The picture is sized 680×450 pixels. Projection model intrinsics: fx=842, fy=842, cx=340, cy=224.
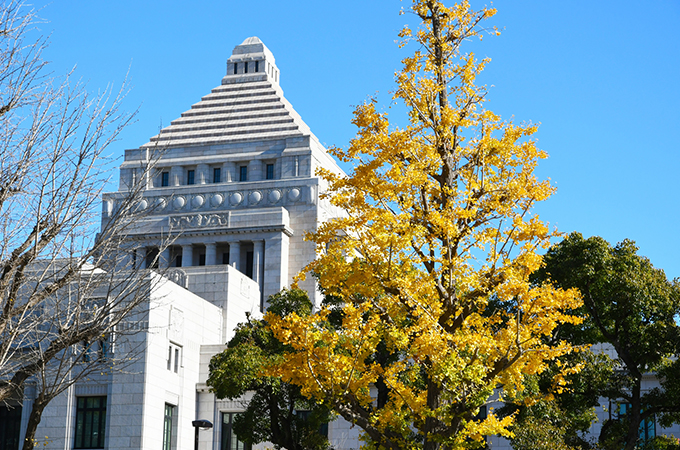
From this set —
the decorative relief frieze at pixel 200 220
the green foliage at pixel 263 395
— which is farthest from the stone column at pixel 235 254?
the green foliage at pixel 263 395

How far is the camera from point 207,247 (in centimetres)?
6138

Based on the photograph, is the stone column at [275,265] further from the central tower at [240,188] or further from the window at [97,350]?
the window at [97,350]

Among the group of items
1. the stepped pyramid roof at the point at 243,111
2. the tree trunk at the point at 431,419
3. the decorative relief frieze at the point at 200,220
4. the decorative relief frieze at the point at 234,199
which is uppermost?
the stepped pyramid roof at the point at 243,111

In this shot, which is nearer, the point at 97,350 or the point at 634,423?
the point at 97,350

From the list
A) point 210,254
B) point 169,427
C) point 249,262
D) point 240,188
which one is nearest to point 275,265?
point 249,262

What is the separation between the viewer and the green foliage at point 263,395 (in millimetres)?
31656

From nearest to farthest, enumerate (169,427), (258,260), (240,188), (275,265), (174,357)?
(169,427) < (174,357) < (275,265) < (258,260) < (240,188)

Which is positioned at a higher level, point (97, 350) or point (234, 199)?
point (234, 199)

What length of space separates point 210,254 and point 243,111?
1472 centimetres

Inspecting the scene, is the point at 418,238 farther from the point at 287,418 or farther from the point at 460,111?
the point at 287,418

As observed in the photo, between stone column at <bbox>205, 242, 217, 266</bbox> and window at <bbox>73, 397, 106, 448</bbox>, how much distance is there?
22.2 meters

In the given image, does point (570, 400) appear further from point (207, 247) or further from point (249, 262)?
point (207, 247)

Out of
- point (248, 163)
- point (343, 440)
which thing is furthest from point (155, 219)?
point (343, 440)

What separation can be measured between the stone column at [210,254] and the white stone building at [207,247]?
0.10m
